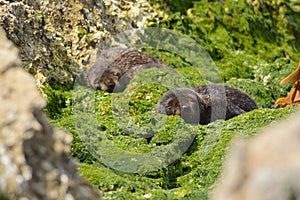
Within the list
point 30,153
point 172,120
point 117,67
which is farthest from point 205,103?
point 30,153

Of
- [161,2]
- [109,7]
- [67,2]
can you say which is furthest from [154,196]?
[161,2]

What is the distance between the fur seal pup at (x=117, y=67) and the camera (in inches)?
558

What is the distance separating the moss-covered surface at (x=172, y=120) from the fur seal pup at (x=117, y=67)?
587mm

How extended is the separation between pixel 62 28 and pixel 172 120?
4602 mm

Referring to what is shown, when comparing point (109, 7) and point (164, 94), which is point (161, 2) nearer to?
point (109, 7)

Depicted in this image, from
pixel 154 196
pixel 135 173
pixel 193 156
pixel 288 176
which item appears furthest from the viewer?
pixel 193 156

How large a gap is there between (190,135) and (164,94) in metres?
2.33

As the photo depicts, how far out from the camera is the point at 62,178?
4.71m

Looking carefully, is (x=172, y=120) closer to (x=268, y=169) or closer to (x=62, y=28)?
(x=62, y=28)

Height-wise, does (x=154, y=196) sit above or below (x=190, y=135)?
above

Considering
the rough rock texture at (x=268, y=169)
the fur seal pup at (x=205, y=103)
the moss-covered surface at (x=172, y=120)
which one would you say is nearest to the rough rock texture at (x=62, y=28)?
the moss-covered surface at (x=172, y=120)

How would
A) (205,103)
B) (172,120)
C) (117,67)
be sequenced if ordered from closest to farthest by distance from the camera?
(172,120)
(205,103)
(117,67)

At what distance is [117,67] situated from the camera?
14.9 meters

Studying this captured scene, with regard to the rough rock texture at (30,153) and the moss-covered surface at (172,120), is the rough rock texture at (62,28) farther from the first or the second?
the rough rock texture at (30,153)
